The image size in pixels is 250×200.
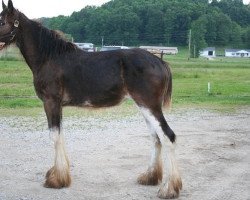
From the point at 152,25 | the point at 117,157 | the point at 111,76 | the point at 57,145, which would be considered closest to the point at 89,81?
the point at 111,76

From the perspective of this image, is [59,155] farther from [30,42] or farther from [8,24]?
[8,24]

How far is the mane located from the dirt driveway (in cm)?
216

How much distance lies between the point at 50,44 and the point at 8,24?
724mm

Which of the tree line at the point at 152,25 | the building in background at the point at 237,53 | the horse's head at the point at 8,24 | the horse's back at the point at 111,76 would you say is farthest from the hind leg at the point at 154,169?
the building in background at the point at 237,53

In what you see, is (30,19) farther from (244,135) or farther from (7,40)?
(244,135)

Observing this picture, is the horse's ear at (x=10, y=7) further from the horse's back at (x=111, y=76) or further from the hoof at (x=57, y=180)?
the hoof at (x=57, y=180)

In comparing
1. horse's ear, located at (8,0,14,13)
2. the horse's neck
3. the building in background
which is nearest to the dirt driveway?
the horse's neck

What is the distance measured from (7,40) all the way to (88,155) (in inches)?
127

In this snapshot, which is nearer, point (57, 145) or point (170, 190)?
point (170, 190)

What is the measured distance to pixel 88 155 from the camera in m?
8.76

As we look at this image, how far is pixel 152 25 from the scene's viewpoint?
274 feet

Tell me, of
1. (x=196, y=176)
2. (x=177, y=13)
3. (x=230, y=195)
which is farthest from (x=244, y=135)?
(x=177, y=13)

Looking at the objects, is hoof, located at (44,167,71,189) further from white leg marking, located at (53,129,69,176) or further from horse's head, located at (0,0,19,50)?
horse's head, located at (0,0,19,50)

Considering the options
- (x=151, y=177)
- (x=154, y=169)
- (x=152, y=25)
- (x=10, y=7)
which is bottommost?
(x=151, y=177)
